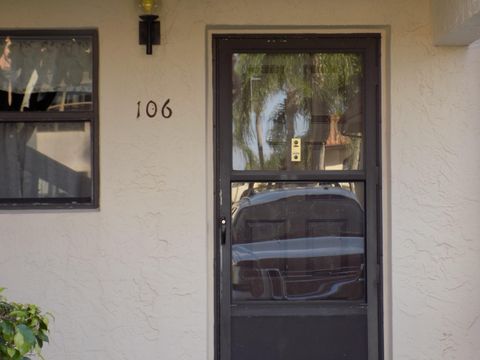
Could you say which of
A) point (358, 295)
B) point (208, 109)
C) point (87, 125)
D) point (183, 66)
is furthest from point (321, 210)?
point (87, 125)

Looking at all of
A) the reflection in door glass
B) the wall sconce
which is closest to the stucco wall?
the wall sconce

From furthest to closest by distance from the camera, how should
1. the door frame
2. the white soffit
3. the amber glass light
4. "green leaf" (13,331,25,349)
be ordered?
the door frame
the amber glass light
the white soffit
"green leaf" (13,331,25,349)

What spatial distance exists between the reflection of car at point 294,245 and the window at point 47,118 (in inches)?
44.7

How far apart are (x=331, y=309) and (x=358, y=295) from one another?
0.22 metres

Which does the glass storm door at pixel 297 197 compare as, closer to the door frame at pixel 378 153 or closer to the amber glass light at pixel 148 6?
the door frame at pixel 378 153

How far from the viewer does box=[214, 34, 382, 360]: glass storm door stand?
16.7 ft

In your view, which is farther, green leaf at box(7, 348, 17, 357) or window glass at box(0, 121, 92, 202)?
window glass at box(0, 121, 92, 202)

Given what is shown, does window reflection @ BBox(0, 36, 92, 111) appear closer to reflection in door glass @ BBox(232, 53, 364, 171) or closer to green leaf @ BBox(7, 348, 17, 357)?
reflection in door glass @ BBox(232, 53, 364, 171)

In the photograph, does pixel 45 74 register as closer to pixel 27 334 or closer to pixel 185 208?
pixel 185 208

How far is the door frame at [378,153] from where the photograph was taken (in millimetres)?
5070

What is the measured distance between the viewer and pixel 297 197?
5125 mm

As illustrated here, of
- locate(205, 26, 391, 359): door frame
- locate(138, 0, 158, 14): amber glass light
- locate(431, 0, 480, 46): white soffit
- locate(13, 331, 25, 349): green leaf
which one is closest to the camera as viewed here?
locate(13, 331, 25, 349): green leaf

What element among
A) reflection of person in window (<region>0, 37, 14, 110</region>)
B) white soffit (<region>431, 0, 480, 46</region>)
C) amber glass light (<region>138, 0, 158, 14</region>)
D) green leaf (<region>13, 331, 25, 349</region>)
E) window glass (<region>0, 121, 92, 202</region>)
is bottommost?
green leaf (<region>13, 331, 25, 349</region>)

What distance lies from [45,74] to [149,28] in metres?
0.82
